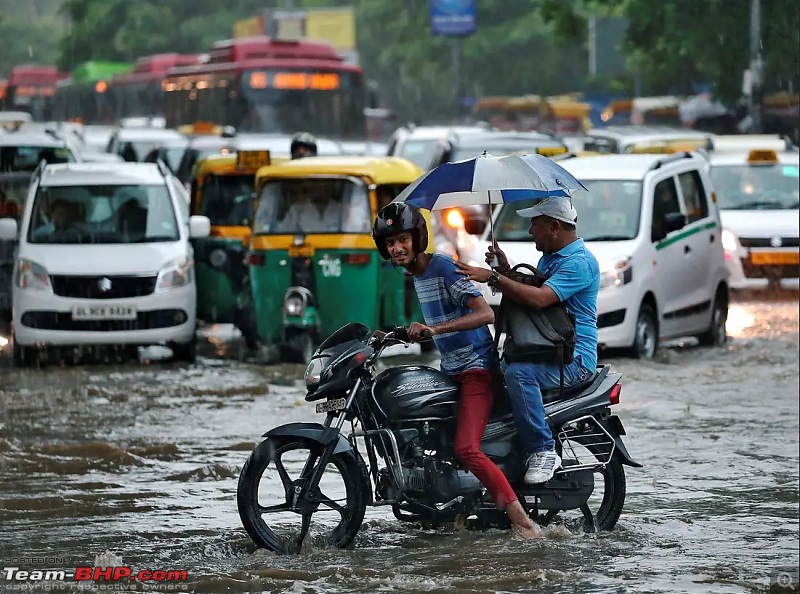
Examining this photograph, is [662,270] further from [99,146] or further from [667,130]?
[99,146]

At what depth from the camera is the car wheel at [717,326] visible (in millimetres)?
16641

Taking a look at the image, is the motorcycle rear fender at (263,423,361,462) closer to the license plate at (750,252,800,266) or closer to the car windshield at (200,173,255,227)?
the car windshield at (200,173,255,227)

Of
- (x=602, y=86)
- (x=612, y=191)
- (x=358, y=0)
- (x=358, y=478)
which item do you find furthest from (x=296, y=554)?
(x=358, y=0)

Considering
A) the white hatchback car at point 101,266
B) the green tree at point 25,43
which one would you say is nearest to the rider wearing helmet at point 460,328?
the white hatchback car at point 101,266

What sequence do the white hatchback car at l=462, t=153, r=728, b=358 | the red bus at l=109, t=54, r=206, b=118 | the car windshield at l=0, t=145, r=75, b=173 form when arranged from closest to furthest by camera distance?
1. the white hatchback car at l=462, t=153, r=728, b=358
2. the car windshield at l=0, t=145, r=75, b=173
3. the red bus at l=109, t=54, r=206, b=118

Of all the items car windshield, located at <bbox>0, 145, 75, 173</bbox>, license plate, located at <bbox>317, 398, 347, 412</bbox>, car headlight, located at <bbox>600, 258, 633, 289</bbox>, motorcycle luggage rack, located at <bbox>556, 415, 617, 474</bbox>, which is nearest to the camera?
license plate, located at <bbox>317, 398, 347, 412</bbox>

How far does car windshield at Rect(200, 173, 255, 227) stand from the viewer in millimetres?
17172

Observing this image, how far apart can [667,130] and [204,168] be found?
38.5 feet

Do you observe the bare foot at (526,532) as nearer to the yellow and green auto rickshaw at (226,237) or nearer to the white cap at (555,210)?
the white cap at (555,210)

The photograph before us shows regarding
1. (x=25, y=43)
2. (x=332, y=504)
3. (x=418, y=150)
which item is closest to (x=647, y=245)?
(x=332, y=504)

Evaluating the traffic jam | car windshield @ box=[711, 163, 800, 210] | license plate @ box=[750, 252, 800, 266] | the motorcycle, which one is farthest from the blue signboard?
the motorcycle

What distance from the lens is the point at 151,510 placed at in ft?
29.8

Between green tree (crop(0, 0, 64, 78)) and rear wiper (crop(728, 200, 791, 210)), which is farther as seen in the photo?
green tree (crop(0, 0, 64, 78))

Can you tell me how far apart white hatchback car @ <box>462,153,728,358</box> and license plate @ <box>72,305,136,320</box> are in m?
2.96
